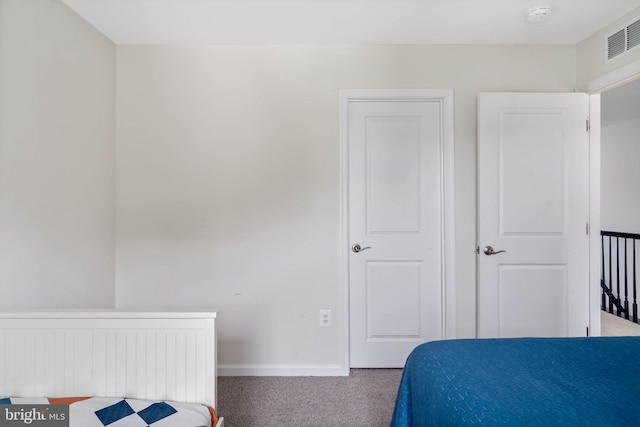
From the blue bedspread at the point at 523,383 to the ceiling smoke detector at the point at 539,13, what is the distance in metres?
1.82

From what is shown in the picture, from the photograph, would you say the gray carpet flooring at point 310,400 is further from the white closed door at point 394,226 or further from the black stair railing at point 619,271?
the black stair railing at point 619,271

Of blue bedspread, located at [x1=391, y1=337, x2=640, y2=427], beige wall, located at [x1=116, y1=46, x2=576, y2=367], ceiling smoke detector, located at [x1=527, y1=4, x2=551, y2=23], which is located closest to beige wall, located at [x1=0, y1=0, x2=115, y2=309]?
beige wall, located at [x1=116, y1=46, x2=576, y2=367]

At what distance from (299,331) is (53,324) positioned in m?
Result: 1.51

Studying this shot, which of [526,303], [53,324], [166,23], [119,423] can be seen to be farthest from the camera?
[526,303]

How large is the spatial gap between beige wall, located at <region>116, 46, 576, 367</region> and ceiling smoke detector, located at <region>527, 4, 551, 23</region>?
0.38 m

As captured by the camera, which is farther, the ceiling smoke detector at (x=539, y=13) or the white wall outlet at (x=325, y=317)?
the white wall outlet at (x=325, y=317)

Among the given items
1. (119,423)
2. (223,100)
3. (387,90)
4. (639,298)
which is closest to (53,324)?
(119,423)

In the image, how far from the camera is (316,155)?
7.78ft

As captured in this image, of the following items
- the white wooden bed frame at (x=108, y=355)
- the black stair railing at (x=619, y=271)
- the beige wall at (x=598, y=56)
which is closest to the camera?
the white wooden bed frame at (x=108, y=355)

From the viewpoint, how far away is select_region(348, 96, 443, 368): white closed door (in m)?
2.38

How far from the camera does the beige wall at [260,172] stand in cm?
236

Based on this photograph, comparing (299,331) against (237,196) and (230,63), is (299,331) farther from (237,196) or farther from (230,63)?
(230,63)

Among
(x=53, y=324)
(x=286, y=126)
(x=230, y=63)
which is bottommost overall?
(x=53, y=324)

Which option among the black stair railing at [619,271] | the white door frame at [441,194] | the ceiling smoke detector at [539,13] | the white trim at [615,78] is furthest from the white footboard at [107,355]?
the black stair railing at [619,271]
